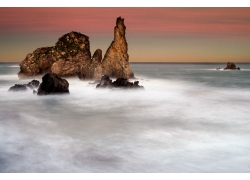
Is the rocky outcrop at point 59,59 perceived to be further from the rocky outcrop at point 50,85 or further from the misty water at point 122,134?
the misty water at point 122,134

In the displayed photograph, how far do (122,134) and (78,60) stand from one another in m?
17.9

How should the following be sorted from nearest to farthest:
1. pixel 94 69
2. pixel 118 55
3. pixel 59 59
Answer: pixel 94 69
pixel 118 55
pixel 59 59

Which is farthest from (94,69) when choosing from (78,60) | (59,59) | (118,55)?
(59,59)

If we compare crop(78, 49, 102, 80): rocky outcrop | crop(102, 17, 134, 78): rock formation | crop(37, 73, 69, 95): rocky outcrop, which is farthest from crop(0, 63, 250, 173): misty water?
crop(102, 17, 134, 78): rock formation

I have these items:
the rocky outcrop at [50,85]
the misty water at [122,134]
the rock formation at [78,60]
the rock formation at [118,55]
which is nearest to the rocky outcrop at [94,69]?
the rock formation at [78,60]

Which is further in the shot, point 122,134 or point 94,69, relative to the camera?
point 94,69

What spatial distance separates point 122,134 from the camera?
25.3 feet

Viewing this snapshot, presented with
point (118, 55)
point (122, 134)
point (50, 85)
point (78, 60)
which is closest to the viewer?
point (122, 134)

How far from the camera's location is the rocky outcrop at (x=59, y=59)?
24438mm

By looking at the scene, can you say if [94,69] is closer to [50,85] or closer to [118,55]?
[118,55]

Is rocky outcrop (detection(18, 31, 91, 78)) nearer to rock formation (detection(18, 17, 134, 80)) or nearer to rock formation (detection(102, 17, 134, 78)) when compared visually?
rock formation (detection(18, 17, 134, 80))

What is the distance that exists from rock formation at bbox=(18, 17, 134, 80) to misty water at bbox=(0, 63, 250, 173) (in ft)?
28.7

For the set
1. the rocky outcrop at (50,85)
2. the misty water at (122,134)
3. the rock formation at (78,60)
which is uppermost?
the rock formation at (78,60)
